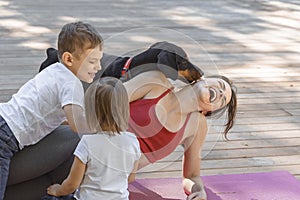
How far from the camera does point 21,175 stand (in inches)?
78.5

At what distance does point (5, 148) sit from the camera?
1.88 metres

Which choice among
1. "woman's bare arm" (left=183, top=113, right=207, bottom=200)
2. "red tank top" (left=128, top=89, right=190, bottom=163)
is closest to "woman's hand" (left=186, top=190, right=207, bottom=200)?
"woman's bare arm" (left=183, top=113, right=207, bottom=200)

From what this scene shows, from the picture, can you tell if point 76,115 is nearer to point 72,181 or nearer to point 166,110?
point 72,181

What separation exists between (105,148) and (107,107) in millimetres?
126

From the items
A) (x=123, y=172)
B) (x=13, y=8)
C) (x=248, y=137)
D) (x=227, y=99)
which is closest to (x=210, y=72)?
(x=227, y=99)

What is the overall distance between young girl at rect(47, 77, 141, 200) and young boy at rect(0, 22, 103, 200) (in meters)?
0.13

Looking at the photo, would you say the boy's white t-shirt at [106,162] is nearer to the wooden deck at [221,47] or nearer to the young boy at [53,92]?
the young boy at [53,92]

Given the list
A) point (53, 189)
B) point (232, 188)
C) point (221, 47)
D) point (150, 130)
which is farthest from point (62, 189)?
point (221, 47)

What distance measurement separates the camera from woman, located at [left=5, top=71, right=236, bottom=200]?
1.93m

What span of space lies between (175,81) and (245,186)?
0.72 meters

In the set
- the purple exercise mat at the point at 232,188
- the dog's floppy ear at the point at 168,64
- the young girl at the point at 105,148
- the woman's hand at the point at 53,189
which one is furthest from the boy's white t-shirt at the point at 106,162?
the purple exercise mat at the point at 232,188

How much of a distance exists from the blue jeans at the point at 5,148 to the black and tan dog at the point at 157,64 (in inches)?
13.3

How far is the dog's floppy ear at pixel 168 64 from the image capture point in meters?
1.88

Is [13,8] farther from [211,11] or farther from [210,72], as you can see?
[210,72]
